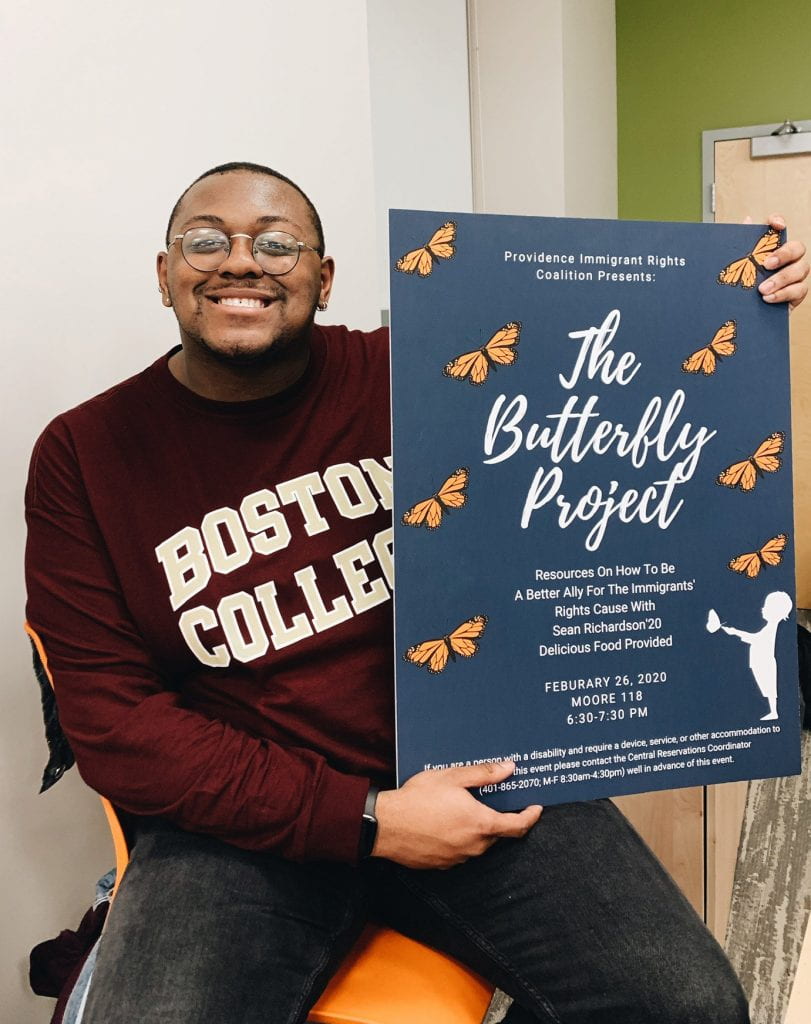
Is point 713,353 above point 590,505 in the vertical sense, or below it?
above

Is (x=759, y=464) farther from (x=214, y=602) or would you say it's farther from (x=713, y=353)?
(x=214, y=602)

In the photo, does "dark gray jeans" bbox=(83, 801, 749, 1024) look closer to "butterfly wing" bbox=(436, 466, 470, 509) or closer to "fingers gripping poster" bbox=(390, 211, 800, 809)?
"fingers gripping poster" bbox=(390, 211, 800, 809)

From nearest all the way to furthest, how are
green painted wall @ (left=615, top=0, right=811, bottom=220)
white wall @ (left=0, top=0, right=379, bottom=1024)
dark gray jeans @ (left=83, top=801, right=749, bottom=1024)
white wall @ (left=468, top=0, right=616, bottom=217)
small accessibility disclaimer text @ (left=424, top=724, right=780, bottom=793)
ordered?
dark gray jeans @ (left=83, top=801, right=749, bottom=1024) < small accessibility disclaimer text @ (left=424, top=724, right=780, bottom=793) < white wall @ (left=0, top=0, right=379, bottom=1024) < white wall @ (left=468, top=0, right=616, bottom=217) < green painted wall @ (left=615, top=0, right=811, bottom=220)

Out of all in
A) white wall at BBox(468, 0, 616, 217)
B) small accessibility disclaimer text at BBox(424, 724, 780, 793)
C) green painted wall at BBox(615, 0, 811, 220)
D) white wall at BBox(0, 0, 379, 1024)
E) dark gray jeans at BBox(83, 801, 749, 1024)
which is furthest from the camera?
green painted wall at BBox(615, 0, 811, 220)

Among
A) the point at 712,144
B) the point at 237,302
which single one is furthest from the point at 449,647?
the point at 712,144

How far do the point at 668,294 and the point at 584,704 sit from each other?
48 cm

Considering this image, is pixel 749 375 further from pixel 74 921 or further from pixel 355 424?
pixel 74 921

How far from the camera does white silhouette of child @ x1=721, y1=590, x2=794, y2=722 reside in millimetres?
1089

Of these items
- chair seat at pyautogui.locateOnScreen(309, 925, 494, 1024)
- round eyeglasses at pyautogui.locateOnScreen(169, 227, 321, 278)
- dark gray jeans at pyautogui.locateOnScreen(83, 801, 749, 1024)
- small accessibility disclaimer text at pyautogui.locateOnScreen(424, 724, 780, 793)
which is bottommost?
chair seat at pyautogui.locateOnScreen(309, 925, 494, 1024)

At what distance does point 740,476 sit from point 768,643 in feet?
0.67

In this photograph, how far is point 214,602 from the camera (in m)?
1.10

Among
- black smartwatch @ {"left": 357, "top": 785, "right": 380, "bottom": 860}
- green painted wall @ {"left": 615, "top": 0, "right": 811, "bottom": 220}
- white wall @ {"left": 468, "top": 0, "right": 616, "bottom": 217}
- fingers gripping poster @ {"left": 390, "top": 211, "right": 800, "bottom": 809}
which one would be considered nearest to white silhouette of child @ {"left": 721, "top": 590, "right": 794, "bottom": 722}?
fingers gripping poster @ {"left": 390, "top": 211, "right": 800, "bottom": 809}

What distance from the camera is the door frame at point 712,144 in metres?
3.87

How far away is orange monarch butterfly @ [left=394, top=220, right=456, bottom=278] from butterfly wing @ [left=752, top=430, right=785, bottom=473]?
0.44m
